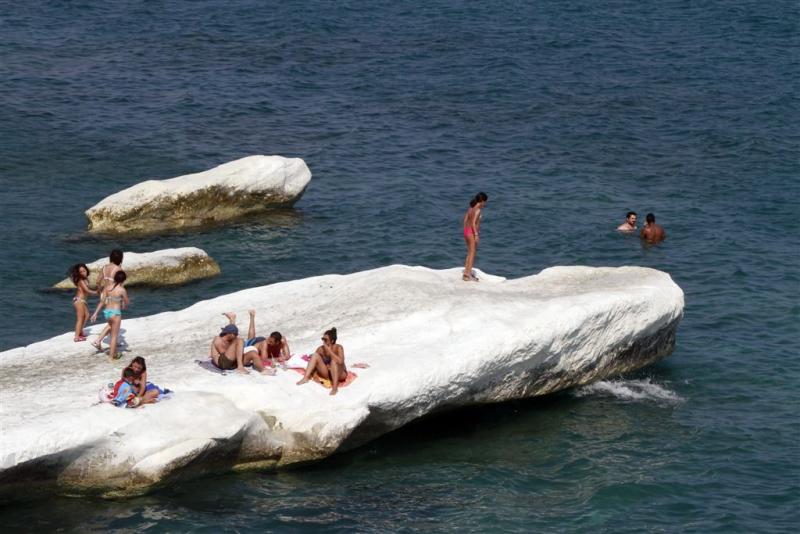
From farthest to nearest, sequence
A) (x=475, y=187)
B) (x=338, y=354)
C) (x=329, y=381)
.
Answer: (x=475, y=187) → (x=329, y=381) → (x=338, y=354)

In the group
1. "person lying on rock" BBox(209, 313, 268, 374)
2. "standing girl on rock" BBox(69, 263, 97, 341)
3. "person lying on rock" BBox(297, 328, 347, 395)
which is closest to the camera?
"person lying on rock" BBox(297, 328, 347, 395)

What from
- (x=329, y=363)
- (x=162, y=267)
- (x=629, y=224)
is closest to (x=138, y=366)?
(x=329, y=363)

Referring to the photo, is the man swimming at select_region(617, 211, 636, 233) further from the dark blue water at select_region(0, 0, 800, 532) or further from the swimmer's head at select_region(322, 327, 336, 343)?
the swimmer's head at select_region(322, 327, 336, 343)

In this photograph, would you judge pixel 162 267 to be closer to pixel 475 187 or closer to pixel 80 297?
pixel 80 297

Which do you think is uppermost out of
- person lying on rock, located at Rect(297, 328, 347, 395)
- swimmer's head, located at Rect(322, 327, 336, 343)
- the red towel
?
swimmer's head, located at Rect(322, 327, 336, 343)

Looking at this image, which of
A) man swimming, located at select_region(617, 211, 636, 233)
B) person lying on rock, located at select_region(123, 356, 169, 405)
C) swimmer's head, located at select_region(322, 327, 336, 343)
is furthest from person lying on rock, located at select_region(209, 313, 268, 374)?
man swimming, located at select_region(617, 211, 636, 233)

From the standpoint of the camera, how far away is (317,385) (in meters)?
27.2

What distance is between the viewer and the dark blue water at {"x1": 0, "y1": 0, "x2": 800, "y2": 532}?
26.4 metres

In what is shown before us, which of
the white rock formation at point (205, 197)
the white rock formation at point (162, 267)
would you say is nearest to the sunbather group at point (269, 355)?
the white rock formation at point (162, 267)

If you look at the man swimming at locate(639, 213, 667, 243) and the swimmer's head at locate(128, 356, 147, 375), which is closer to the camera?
the swimmer's head at locate(128, 356, 147, 375)

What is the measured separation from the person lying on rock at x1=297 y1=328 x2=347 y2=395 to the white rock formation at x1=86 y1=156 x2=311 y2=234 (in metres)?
16.8

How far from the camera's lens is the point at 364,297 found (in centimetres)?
3092

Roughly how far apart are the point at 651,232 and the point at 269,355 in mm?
17973

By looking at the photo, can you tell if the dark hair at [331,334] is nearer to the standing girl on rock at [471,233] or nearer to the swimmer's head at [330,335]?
the swimmer's head at [330,335]
